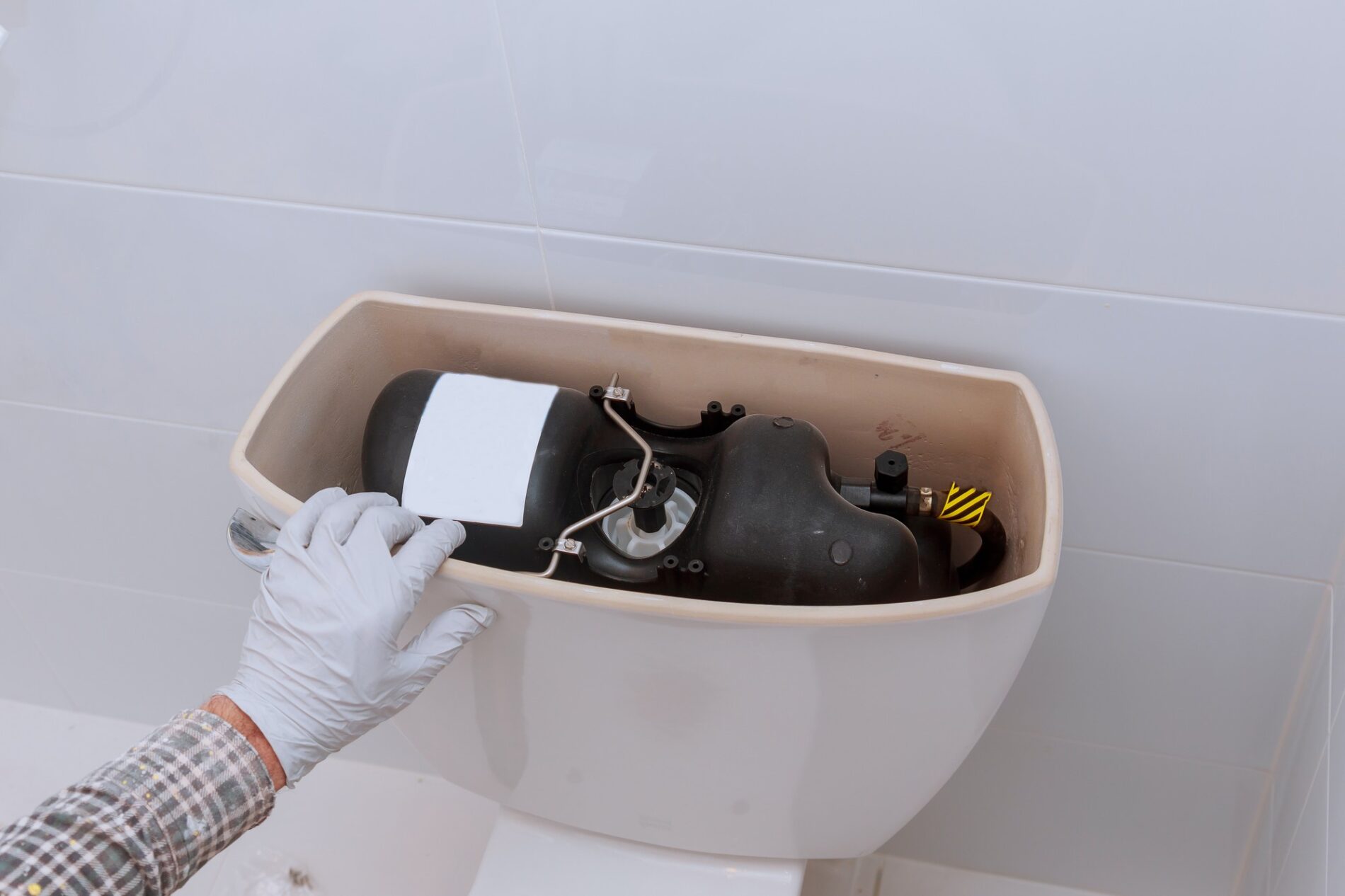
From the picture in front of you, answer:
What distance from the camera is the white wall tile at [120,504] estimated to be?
0.93 metres

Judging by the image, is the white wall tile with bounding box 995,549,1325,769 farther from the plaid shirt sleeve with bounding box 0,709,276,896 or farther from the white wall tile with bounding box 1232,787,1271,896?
the plaid shirt sleeve with bounding box 0,709,276,896

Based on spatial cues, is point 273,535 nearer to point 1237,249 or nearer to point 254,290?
point 254,290

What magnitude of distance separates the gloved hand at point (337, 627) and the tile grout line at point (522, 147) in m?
0.21

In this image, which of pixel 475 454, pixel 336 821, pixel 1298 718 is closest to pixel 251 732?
pixel 475 454

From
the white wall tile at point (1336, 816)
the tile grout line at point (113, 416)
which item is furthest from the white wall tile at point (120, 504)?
the white wall tile at point (1336, 816)

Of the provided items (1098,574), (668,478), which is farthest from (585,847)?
(1098,574)

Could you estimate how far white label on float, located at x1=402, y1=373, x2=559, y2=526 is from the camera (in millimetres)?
616

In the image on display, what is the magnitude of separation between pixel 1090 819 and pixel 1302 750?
248mm

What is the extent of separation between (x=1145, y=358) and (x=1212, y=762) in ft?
1.47

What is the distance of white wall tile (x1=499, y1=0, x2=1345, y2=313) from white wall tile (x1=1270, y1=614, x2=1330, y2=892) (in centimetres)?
31

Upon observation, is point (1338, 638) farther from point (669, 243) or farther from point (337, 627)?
point (337, 627)

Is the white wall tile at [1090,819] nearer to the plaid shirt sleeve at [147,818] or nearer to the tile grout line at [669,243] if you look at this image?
Answer: the tile grout line at [669,243]

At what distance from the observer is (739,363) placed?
2.23ft

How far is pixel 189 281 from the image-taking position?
31.0 inches
